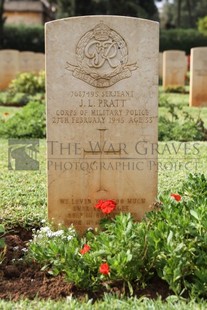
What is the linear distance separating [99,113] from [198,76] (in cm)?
904

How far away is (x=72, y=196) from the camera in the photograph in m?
4.03

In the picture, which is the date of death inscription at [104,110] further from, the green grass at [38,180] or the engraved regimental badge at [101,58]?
the green grass at [38,180]

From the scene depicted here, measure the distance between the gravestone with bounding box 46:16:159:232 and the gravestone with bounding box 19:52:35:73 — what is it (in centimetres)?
1529

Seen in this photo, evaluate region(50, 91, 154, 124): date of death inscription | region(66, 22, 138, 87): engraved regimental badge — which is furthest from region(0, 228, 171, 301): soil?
region(66, 22, 138, 87): engraved regimental badge

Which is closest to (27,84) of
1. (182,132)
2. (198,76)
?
(198,76)

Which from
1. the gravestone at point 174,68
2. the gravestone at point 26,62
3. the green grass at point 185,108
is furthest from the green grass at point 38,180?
the gravestone at point 26,62

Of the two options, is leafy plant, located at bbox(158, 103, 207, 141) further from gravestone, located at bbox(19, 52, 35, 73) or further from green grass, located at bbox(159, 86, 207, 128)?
gravestone, located at bbox(19, 52, 35, 73)

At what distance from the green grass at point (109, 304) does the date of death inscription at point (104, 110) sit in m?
1.46

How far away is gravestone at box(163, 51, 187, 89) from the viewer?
16.3 meters

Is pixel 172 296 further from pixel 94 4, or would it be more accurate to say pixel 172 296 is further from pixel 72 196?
pixel 94 4

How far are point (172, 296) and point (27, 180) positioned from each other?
2.81m

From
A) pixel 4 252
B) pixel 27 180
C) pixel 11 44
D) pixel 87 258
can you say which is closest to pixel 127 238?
pixel 87 258

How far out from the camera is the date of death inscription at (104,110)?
12.7ft

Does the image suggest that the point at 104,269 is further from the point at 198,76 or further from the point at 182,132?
the point at 198,76
